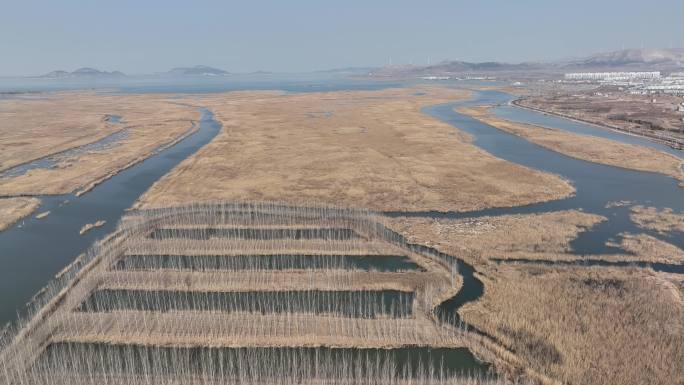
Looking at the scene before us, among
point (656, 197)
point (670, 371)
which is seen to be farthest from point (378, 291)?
point (656, 197)

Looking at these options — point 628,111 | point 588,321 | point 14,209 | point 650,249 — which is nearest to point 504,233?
point 650,249

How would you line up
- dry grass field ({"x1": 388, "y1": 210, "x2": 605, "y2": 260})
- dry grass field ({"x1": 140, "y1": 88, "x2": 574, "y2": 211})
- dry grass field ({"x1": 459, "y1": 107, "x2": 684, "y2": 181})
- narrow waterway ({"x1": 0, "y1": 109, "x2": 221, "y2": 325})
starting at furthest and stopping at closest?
dry grass field ({"x1": 459, "y1": 107, "x2": 684, "y2": 181}), dry grass field ({"x1": 140, "y1": 88, "x2": 574, "y2": 211}), dry grass field ({"x1": 388, "y1": 210, "x2": 605, "y2": 260}), narrow waterway ({"x1": 0, "y1": 109, "x2": 221, "y2": 325})

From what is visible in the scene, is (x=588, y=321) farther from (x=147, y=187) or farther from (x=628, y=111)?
(x=628, y=111)

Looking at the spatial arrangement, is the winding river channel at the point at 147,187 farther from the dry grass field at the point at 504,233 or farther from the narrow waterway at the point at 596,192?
the dry grass field at the point at 504,233

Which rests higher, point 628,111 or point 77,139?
point 77,139

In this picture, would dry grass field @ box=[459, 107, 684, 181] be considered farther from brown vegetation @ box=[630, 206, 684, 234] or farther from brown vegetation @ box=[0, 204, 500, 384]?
brown vegetation @ box=[0, 204, 500, 384]

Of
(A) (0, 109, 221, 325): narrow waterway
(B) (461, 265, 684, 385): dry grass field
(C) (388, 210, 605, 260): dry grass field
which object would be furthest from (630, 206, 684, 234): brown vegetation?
(A) (0, 109, 221, 325): narrow waterway

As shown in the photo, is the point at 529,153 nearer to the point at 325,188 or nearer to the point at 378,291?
the point at 325,188
